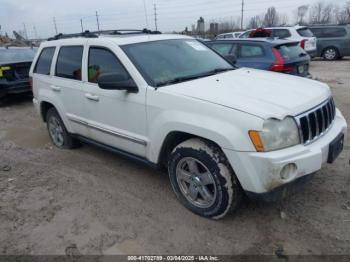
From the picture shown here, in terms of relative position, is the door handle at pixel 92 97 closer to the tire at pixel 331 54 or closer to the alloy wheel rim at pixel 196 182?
the alloy wheel rim at pixel 196 182

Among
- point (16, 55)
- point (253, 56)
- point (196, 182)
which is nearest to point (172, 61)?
point (196, 182)

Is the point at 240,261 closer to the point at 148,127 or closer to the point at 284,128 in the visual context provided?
the point at 284,128

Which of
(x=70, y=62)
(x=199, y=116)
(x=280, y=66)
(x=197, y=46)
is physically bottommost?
(x=280, y=66)

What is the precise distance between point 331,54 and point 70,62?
591 inches

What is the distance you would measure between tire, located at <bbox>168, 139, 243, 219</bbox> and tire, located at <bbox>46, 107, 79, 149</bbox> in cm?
243

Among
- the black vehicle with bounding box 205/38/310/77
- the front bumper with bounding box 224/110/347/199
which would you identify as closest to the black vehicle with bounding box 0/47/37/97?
the black vehicle with bounding box 205/38/310/77

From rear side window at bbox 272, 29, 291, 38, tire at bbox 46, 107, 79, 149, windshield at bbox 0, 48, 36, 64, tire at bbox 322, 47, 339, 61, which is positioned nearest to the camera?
tire at bbox 46, 107, 79, 149

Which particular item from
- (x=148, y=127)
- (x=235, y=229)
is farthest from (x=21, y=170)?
(x=235, y=229)

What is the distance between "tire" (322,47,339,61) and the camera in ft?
53.5

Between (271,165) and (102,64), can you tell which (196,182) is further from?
(102,64)

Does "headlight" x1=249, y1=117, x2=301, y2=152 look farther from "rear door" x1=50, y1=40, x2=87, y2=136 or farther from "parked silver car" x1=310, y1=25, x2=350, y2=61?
"parked silver car" x1=310, y1=25, x2=350, y2=61

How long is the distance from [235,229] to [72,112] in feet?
9.11

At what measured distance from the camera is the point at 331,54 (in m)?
16.4

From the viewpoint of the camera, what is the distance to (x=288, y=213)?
11.1 feet
